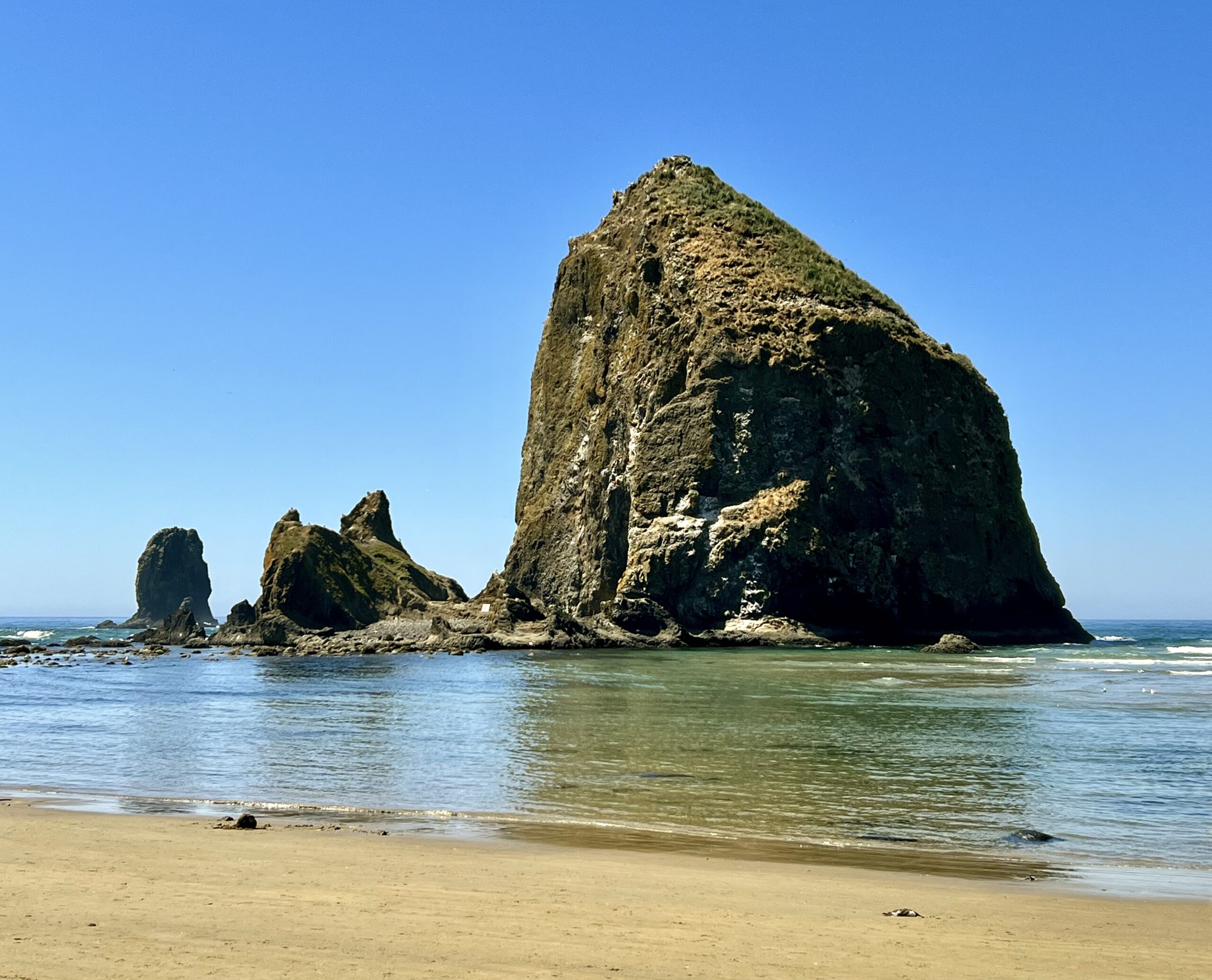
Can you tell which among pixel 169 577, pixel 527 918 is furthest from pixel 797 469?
pixel 169 577

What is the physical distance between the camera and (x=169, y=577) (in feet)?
528

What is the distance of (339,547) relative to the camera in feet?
280

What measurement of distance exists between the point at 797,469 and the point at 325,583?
119 feet

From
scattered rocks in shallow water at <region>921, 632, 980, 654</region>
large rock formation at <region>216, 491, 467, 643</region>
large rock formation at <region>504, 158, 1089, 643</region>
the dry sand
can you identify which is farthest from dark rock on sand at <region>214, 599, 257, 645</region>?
the dry sand

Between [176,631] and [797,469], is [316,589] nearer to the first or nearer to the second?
[176,631]

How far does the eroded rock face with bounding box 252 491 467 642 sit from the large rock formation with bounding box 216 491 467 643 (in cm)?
5

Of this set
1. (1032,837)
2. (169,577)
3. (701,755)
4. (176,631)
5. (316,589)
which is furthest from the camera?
(169,577)

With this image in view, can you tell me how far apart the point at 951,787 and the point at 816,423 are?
5756cm

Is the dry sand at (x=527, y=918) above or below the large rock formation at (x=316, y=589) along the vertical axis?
below

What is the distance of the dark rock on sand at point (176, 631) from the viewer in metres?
87.5

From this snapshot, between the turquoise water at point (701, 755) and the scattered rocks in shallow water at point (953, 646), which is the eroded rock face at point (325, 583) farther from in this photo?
the scattered rocks in shallow water at point (953, 646)

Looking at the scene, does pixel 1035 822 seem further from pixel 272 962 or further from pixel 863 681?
pixel 863 681

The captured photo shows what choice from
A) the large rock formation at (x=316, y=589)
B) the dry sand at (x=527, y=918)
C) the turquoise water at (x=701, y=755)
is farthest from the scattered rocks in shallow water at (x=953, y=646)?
the dry sand at (x=527, y=918)

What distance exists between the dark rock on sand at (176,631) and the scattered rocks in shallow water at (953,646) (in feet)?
→ 182
